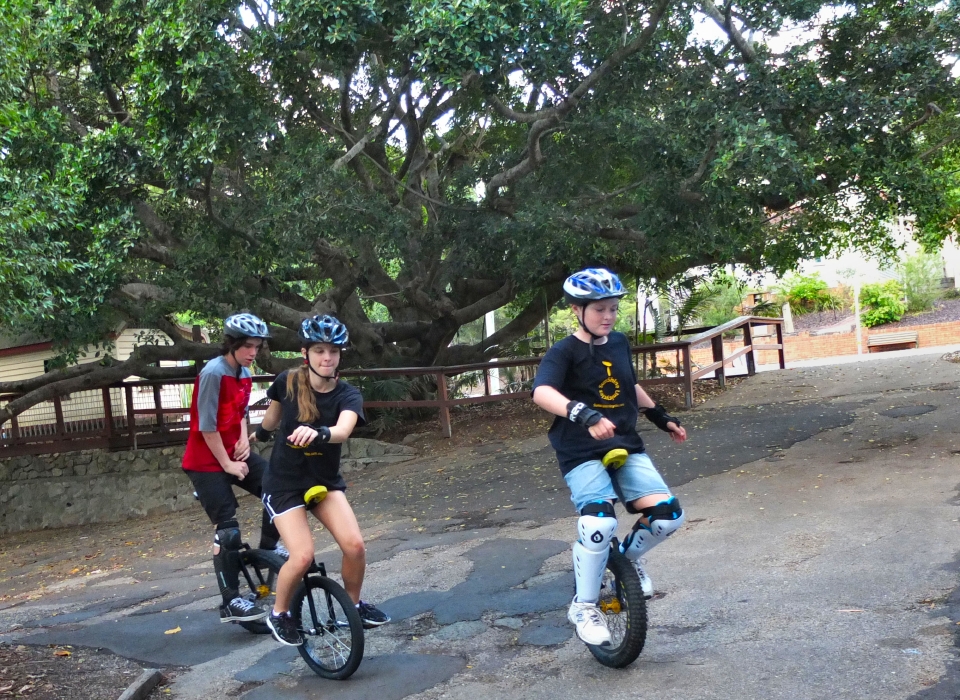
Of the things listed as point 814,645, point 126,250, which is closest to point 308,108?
point 126,250

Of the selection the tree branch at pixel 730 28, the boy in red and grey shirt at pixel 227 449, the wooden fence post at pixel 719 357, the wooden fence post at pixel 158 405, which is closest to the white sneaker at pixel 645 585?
the boy in red and grey shirt at pixel 227 449

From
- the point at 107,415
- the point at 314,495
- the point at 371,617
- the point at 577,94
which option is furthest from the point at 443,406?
the point at 314,495

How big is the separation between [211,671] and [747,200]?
7.40 m

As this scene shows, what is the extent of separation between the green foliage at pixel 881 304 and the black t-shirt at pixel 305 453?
2888 cm

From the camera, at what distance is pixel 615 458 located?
4688mm

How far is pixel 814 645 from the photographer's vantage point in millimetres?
4723

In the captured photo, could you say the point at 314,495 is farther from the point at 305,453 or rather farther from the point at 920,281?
the point at 920,281

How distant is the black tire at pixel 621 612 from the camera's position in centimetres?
450

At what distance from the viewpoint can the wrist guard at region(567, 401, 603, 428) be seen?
440 centimetres

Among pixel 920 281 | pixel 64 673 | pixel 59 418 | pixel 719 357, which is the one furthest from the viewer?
pixel 920 281

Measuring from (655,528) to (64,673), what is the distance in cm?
381

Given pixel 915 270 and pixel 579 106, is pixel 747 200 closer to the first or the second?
pixel 579 106

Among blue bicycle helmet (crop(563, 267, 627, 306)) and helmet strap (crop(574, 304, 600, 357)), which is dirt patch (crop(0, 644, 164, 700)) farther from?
blue bicycle helmet (crop(563, 267, 627, 306))

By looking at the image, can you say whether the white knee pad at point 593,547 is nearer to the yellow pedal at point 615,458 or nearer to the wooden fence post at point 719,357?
the yellow pedal at point 615,458
